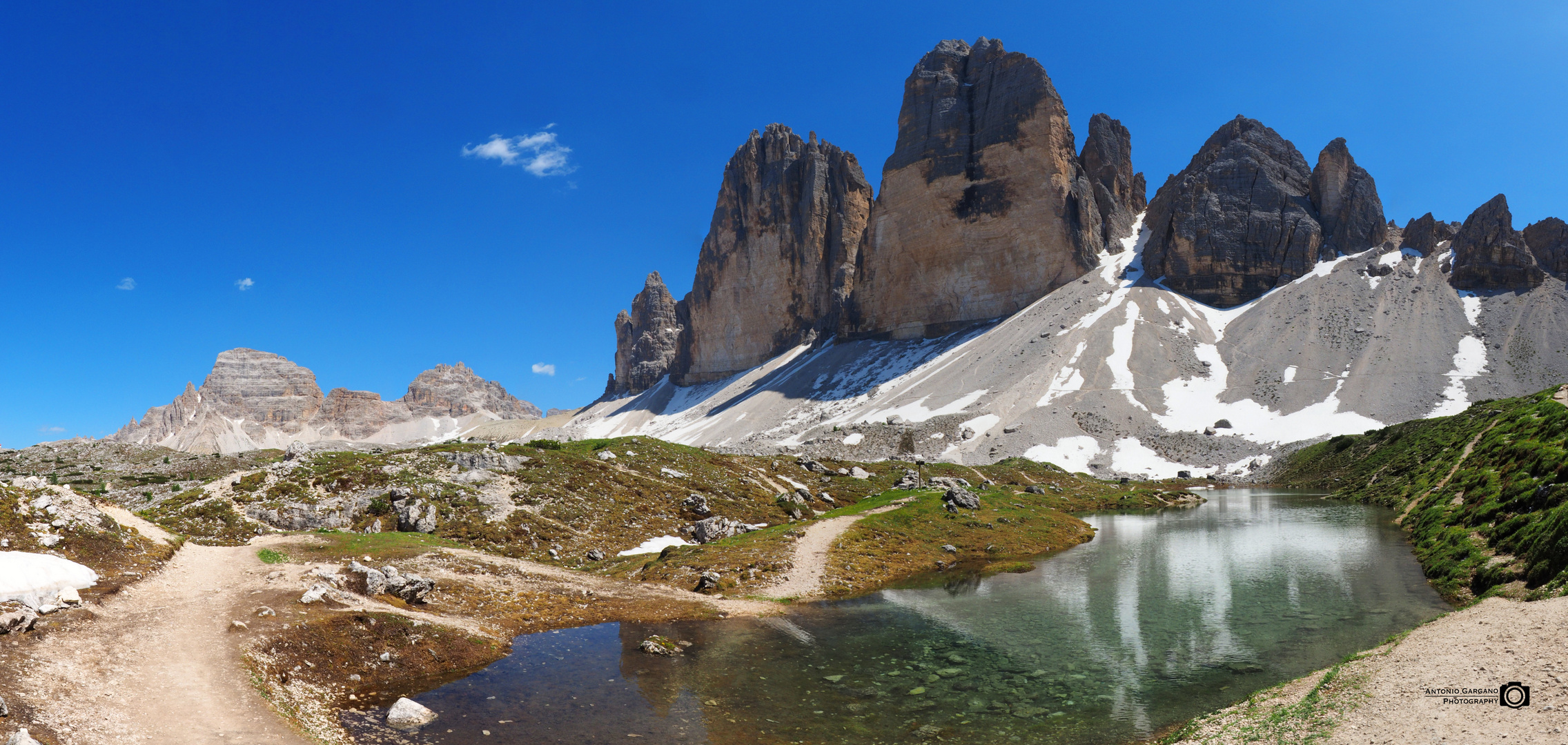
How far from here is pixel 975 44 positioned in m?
165

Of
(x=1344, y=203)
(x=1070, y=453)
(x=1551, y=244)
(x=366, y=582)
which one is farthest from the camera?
(x=1344, y=203)

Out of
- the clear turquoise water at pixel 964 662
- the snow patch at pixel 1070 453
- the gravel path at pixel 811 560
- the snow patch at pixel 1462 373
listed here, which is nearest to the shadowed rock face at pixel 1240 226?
the snow patch at pixel 1462 373

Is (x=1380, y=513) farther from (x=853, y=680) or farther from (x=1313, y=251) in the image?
(x=1313, y=251)

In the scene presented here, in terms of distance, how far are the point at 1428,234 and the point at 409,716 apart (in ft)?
546

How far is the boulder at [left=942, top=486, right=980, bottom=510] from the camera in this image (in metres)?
38.4

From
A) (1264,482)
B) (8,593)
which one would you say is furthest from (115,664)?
(1264,482)

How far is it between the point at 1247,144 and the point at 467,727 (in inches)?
6656

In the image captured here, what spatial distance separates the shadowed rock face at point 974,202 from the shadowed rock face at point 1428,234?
5136cm

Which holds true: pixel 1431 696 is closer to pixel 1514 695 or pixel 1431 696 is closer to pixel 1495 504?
pixel 1514 695

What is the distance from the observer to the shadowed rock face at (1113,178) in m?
158

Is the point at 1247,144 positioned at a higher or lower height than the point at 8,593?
higher

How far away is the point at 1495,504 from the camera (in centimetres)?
2383

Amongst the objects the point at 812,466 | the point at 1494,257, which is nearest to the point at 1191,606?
the point at 812,466

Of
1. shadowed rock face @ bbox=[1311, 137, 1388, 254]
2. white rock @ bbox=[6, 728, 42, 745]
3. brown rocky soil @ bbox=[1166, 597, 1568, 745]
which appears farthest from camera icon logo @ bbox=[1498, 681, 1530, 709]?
shadowed rock face @ bbox=[1311, 137, 1388, 254]
